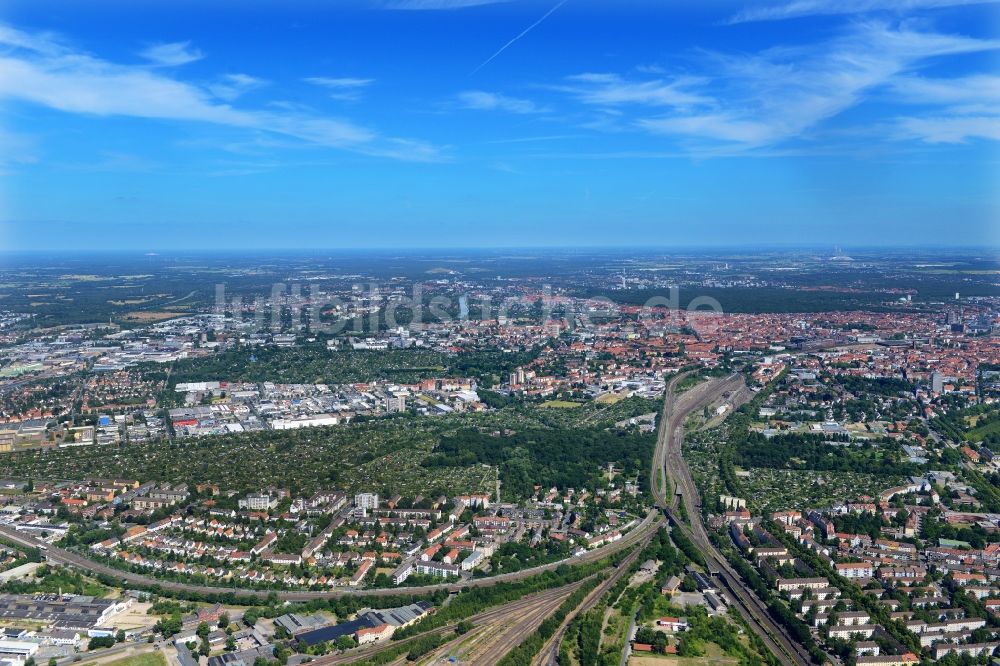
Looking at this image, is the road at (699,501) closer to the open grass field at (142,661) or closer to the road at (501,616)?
the road at (501,616)

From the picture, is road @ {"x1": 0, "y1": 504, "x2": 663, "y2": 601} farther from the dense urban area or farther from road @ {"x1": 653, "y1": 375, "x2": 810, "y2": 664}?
road @ {"x1": 653, "y1": 375, "x2": 810, "y2": 664}

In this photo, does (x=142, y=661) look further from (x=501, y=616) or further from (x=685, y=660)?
(x=685, y=660)

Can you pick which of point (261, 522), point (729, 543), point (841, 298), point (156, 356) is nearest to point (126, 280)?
point (156, 356)

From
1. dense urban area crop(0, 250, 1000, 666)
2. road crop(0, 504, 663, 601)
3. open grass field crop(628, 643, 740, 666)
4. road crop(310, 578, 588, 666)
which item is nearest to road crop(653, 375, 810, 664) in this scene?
dense urban area crop(0, 250, 1000, 666)

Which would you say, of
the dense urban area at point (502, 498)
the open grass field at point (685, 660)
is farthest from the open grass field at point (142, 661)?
the open grass field at point (685, 660)

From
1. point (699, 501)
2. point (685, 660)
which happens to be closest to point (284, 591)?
point (685, 660)

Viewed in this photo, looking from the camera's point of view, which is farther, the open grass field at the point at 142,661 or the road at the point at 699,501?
the road at the point at 699,501
